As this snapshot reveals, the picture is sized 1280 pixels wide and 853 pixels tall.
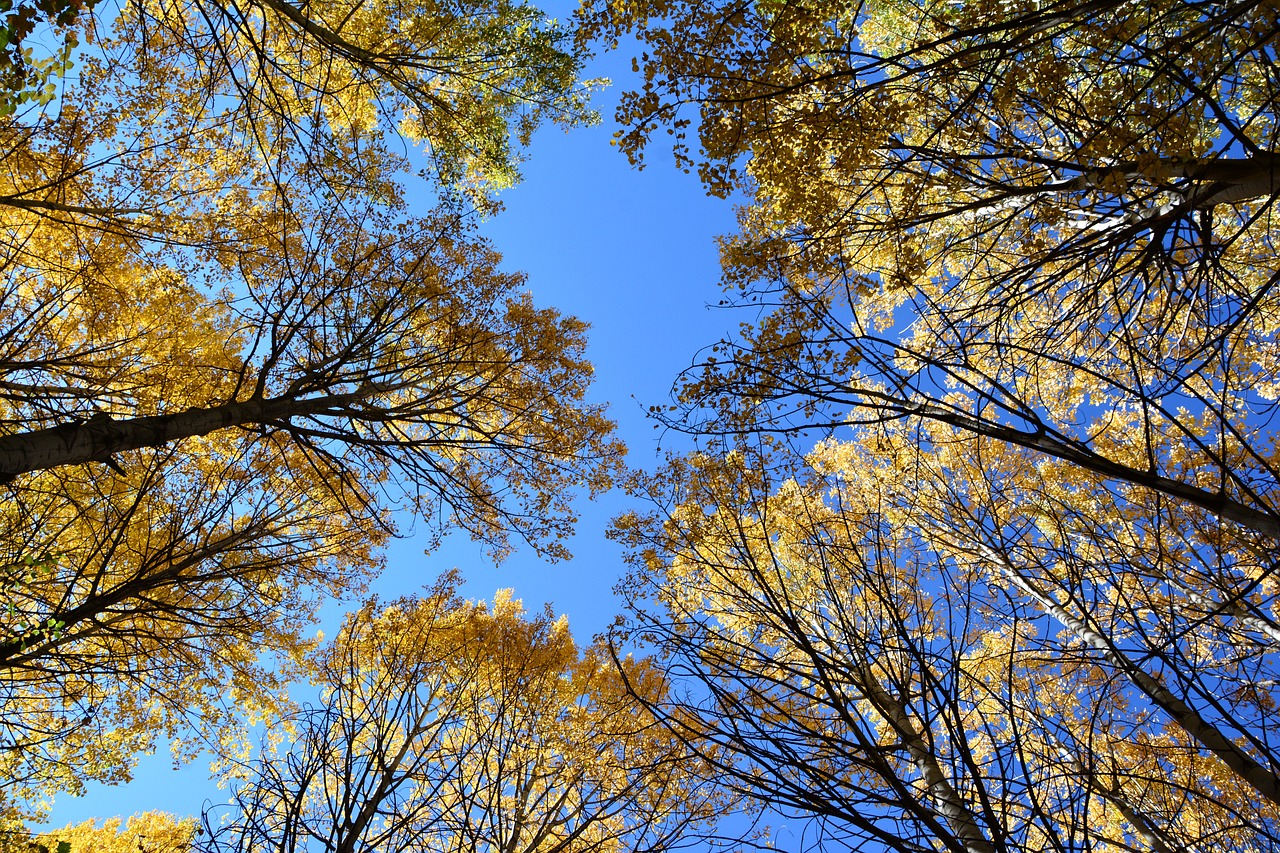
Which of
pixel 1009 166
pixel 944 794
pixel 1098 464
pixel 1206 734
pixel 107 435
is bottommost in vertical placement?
pixel 944 794

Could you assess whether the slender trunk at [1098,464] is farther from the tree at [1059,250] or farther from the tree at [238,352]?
the tree at [238,352]

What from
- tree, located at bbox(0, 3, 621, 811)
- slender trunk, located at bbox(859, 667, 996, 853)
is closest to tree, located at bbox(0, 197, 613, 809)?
tree, located at bbox(0, 3, 621, 811)

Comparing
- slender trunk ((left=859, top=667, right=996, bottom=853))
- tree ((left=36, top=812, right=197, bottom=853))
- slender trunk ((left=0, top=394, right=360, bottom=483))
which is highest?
slender trunk ((left=0, top=394, right=360, bottom=483))

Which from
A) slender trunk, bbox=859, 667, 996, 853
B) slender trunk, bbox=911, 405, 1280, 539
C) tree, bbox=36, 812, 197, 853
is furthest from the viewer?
tree, bbox=36, 812, 197, 853

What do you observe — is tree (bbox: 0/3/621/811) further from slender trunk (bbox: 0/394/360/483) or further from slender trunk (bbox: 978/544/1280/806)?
slender trunk (bbox: 978/544/1280/806)

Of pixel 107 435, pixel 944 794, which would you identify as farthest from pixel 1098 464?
pixel 107 435

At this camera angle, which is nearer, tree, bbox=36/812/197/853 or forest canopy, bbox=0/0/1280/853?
forest canopy, bbox=0/0/1280/853

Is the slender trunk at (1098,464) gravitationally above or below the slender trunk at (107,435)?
below

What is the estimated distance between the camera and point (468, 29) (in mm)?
8133

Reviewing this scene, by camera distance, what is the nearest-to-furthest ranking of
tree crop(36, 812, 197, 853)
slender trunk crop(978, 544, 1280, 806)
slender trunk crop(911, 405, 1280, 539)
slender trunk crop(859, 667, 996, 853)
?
slender trunk crop(911, 405, 1280, 539), slender trunk crop(859, 667, 996, 853), slender trunk crop(978, 544, 1280, 806), tree crop(36, 812, 197, 853)

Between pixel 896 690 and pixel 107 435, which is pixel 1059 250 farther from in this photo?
pixel 107 435

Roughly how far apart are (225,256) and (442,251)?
2.40 m

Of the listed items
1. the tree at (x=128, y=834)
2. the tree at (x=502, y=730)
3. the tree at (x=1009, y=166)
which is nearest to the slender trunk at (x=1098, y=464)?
the tree at (x=1009, y=166)

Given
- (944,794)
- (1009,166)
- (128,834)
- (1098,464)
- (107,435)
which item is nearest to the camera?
(1098,464)
